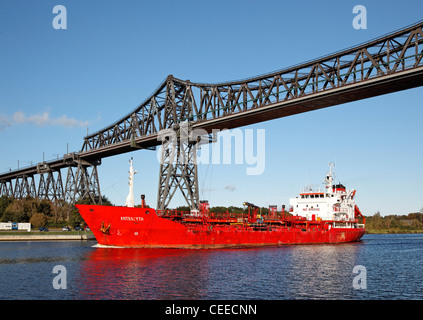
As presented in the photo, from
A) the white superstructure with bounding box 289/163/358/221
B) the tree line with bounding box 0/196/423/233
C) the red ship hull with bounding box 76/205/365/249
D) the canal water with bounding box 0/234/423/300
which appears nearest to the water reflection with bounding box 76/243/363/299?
the canal water with bounding box 0/234/423/300

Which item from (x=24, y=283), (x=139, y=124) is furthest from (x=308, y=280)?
(x=139, y=124)

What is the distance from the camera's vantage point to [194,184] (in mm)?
57438

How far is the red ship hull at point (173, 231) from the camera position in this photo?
39.8m

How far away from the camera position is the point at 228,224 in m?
49.9

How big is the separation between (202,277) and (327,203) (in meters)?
36.2

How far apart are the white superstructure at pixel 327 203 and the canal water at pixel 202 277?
20.3 meters

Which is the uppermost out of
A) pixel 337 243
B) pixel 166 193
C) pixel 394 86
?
pixel 394 86

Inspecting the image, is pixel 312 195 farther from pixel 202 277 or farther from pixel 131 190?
pixel 202 277

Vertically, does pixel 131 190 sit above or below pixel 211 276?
above

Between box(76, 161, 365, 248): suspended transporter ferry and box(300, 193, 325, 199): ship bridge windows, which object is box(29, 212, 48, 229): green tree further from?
box(300, 193, 325, 199): ship bridge windows

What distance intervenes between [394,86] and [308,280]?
2151cm

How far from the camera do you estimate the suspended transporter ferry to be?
132ft

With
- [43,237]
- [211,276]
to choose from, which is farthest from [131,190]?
[43,237]
